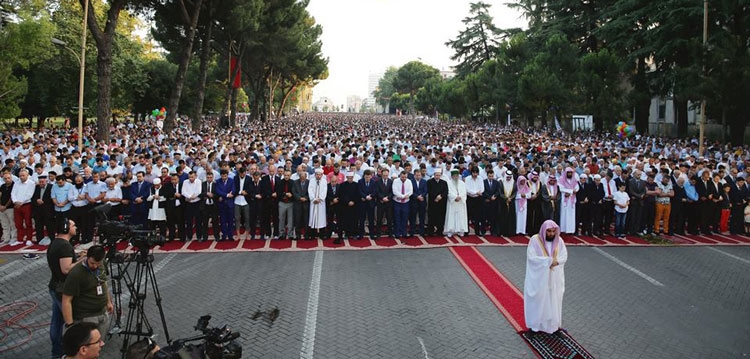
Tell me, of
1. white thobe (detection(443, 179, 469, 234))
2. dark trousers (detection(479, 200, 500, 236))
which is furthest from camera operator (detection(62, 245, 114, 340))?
dark trousers (detection(479, 200, 500, 236))

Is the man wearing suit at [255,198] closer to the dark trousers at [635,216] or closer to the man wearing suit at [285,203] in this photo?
the man wearing suit at [285,203]

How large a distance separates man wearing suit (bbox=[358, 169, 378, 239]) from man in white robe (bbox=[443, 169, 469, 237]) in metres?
1.78

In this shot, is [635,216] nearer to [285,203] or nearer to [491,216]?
[491,216]

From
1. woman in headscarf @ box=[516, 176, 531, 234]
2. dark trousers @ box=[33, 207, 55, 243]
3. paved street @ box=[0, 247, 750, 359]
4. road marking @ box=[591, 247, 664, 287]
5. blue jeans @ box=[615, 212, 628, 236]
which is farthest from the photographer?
blue jeans @ box=[615, 212, 628, 236]

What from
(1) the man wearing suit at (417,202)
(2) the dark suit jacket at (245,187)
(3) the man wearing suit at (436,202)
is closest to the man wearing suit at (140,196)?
(2) the dark suit jacket at (245,187)

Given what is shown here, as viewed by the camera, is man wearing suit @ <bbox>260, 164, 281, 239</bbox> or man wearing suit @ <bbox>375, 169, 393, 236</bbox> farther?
man wearing suit @ <bbox>375, 169, 393, 236</bbox>

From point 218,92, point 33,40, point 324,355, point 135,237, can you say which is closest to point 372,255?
point 324,355

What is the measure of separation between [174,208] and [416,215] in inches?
217

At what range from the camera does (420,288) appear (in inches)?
347

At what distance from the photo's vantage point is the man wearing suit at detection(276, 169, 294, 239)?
40.0 ft

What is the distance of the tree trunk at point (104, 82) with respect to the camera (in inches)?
825

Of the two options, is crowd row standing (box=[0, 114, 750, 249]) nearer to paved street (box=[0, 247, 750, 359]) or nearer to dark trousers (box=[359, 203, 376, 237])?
dark trousers (box=[359, 203, 376, 237])

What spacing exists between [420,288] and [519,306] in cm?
162

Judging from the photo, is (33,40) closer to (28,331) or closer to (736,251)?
(28,331)
